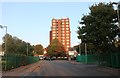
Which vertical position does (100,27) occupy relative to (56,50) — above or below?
below

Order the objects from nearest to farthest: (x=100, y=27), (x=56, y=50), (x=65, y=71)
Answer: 1. (x=65, y=71)
2. (x=100, y=27)
3. (x=56, y=50)

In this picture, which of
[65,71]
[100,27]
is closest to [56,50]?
[100,27]

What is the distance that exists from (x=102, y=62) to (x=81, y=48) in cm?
6927

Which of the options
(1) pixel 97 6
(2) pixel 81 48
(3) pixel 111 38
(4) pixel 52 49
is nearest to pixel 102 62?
(3) pixel 111 38

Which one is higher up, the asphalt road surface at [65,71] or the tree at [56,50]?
the tree at [56,50]

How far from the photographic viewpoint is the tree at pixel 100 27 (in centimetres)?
4400

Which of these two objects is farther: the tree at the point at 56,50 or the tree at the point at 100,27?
the tree at the point at 56,50

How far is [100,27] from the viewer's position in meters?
44.5

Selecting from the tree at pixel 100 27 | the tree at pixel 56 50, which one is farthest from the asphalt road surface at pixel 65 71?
the tree at pixel 56 50

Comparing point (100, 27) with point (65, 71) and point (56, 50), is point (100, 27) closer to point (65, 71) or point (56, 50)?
point (65, 71)

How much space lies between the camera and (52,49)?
164750 mm

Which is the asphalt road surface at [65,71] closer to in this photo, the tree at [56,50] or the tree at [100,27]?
the tree at [100,27]

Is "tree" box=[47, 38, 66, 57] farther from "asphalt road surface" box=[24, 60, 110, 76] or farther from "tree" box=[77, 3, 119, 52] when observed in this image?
"asphalt road surface" box=[24, 60, 110, 76]

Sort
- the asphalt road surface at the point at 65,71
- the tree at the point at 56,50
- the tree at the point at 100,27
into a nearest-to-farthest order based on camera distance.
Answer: the asphalt road surface at the point at 65,71 < the tree at the point at 100,27 < the tree at the point at 56,50
